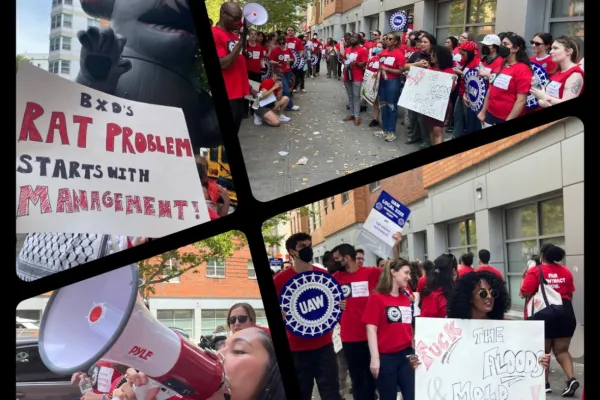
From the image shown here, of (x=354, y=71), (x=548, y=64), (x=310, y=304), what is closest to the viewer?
(x=548, y=64)

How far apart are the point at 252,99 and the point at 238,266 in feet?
1.39

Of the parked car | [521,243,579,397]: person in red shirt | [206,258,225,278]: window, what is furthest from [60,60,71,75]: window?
[521,243,579,397]: person in red shirt

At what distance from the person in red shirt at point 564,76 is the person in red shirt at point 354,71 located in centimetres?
45

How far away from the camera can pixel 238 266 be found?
165 centimetres

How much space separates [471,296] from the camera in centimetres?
163

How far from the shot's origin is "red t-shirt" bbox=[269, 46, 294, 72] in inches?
66.9

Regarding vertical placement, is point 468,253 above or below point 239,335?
above

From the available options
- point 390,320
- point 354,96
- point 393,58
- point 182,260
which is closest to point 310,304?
point 390,320

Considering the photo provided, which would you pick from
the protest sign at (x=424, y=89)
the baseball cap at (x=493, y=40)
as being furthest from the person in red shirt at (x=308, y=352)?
the baseball cap at (x=493, y=40)

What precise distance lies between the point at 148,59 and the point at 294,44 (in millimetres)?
379

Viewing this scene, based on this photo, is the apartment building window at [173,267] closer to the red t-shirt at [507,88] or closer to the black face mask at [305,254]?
the black face mask at [305,254]

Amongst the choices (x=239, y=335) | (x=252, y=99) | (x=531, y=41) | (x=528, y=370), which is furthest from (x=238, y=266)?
(x=531, y=41)

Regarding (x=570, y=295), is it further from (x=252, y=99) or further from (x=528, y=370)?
(x=252, y=99)

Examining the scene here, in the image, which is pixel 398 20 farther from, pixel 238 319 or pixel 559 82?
pixel 238 319
